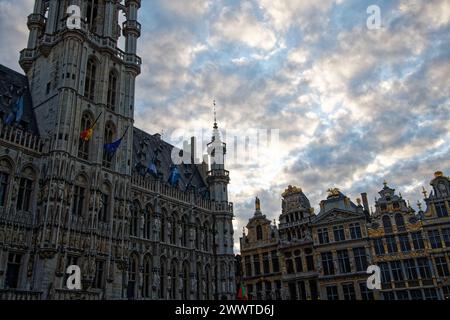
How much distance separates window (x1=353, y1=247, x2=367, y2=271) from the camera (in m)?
46.2

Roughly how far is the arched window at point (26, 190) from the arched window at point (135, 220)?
388 inches

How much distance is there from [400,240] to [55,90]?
39811 millimetres

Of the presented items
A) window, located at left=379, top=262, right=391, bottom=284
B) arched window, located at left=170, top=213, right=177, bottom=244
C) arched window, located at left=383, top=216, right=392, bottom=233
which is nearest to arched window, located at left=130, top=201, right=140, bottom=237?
arched window, located at left=170, top=213, right=177, bottom=244

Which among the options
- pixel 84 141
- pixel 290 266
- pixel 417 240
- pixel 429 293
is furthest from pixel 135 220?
pixel 429 293

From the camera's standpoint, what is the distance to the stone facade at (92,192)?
27094 millimetres

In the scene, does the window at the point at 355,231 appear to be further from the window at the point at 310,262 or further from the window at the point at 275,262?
the window at the point at 275,262

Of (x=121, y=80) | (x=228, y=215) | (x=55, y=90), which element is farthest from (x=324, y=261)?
(x=55, y=90)

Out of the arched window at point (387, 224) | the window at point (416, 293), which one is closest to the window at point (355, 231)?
the arched window at point (387, 224)

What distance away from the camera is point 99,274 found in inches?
1188

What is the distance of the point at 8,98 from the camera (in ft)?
107

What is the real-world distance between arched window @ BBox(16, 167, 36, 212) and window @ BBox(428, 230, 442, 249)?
40.6 meters
